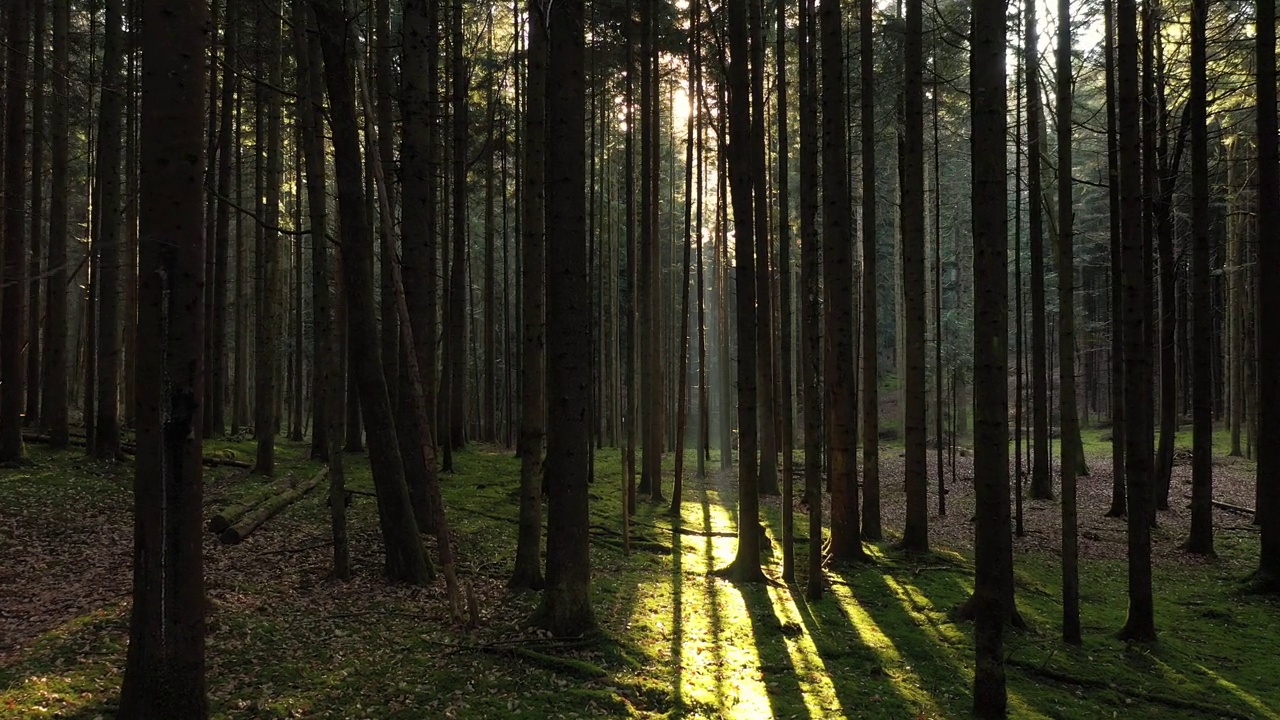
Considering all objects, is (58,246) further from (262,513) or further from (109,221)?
(262,513)

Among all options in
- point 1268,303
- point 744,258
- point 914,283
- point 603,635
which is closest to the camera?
point 603,635

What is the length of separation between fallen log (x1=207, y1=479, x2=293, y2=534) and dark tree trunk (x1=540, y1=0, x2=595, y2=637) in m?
4.99

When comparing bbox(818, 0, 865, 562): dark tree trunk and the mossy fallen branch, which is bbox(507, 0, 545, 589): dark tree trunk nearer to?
bbox(818, 0, 865, 562): dark tree trunk

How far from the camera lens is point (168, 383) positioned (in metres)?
3.79

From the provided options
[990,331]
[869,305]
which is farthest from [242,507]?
[869,305]

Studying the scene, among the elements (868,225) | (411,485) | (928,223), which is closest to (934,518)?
(868,225)

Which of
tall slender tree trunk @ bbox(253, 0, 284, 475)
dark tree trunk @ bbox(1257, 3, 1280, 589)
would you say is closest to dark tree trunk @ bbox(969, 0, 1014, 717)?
dark tree trunk @ bbox(1257, 3, 1280, 589)

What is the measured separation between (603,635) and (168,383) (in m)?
4.53

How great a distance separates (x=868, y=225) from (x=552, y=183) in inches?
301

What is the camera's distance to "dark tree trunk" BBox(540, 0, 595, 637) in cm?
669

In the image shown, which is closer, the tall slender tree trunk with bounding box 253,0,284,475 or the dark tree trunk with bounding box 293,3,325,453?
the dark tree trunk with bounding box 293,3,325,453

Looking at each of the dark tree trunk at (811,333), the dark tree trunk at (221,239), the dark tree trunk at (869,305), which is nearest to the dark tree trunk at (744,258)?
the dark tree trunk at (811,333)

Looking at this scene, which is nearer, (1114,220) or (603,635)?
(603,635)

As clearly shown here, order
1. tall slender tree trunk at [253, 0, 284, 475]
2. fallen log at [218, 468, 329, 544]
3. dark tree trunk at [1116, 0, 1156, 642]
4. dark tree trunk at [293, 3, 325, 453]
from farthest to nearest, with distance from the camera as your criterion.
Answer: tall slender tree trunk at [253, 0, 284, 475]
fallen log at [218, 468, 329, 544]
dark tree trunk at [293, 3, 325, 453]
dark tree trunk at [1116, 0, 1156, 642]
